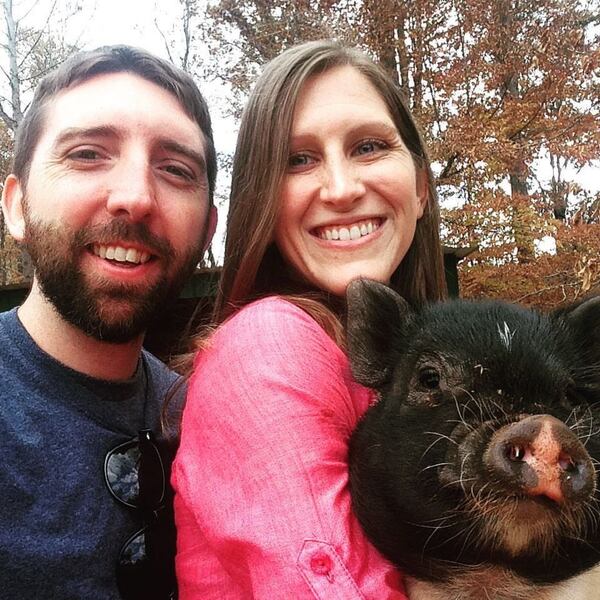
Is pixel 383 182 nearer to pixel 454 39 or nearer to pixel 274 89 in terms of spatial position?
pixel 274 89

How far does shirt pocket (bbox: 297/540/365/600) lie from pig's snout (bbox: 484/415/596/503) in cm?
39

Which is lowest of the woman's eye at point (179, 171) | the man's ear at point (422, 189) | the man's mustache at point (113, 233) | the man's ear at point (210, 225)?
the man's ear at point (210, 225)

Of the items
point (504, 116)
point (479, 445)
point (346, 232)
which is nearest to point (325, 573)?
point (479, 445)

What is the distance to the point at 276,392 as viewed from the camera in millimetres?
1656

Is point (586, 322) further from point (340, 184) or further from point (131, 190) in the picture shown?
point (131, 190)

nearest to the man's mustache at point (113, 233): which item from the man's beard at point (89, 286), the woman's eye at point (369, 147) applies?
the man's beard at point (89, 286)

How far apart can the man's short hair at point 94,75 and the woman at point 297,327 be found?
32 cm

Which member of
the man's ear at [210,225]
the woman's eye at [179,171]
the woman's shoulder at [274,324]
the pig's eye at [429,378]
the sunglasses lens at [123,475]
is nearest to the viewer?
the pig's eye at [429,378]

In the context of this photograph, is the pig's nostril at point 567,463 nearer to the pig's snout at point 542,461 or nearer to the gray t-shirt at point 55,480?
the pig's snout at point 542,461

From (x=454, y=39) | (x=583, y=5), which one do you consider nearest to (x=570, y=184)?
(x=454, y=39)

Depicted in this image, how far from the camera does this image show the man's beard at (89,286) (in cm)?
238

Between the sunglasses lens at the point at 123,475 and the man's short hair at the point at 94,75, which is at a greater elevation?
the man's short hair at the point at 94,75

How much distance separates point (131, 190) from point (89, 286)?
349mm

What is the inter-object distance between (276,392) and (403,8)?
11.1 meters
